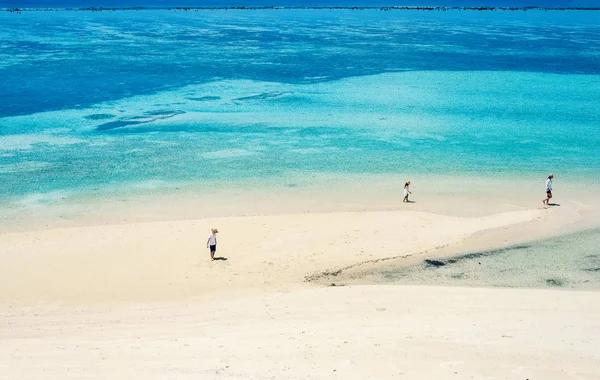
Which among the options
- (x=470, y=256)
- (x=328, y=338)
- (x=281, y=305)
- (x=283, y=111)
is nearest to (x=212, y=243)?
Answer: (x=281, y=305)

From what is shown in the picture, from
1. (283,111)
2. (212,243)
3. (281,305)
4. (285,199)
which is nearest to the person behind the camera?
(281,305)

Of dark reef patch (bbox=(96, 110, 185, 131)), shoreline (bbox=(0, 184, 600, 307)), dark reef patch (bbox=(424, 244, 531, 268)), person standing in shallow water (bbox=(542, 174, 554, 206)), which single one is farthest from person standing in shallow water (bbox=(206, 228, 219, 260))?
dark reef patch (bbox=(96, 110, 185, 131))

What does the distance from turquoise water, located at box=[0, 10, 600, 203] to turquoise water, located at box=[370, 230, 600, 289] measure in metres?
10.6

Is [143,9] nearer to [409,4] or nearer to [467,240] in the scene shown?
[409,4]

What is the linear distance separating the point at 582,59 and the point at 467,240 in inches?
2225

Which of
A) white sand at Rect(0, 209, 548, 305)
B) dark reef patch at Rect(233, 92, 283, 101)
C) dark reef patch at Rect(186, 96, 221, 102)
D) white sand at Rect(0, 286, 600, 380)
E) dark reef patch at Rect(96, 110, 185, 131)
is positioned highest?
dark reef patch at Rect(233, 92, 283, 101)

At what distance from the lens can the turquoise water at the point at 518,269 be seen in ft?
59.9

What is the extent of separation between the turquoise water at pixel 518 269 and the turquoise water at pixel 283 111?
34.8 feet

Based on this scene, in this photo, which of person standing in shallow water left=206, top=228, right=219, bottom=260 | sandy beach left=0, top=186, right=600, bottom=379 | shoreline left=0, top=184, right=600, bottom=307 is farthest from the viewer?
person standing in shallow water left=206, top=228, right=219, bottom=260

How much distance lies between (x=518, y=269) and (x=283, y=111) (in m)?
26.8

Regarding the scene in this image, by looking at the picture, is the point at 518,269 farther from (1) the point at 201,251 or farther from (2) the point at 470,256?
(1) the point at 201,251

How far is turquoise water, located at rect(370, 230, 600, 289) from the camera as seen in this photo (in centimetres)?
1827

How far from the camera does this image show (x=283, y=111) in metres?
43.1

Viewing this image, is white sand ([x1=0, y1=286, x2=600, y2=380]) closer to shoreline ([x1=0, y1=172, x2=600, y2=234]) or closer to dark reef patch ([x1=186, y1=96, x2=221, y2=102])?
shoreline ([x1=0, y1=172, x2=600, y2=234])
